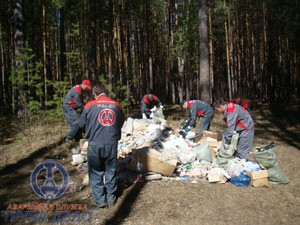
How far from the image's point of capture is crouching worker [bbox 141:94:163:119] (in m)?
9.29

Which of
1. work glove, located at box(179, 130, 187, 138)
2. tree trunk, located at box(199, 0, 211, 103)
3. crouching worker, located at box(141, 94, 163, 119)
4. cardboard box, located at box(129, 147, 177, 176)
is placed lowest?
cardboard box, located at box(129, 147, 177, 176)

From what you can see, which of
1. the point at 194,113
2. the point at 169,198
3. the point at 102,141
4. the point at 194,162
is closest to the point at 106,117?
the point at 102,141

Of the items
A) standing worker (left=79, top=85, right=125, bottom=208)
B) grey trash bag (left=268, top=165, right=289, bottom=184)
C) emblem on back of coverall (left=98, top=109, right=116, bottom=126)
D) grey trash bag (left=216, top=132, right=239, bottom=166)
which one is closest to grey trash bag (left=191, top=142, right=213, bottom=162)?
grey trash bag (left=216, top=132, right=239, bottom=166)

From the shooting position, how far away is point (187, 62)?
736 inches

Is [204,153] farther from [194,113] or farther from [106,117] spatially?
[106,117]

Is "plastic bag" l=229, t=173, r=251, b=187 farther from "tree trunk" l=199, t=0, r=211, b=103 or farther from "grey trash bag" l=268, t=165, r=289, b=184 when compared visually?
"tree trunk" l=199, t=0, r=211, b=103

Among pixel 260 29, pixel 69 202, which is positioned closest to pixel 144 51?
pixel 260 29

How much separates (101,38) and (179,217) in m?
17.7

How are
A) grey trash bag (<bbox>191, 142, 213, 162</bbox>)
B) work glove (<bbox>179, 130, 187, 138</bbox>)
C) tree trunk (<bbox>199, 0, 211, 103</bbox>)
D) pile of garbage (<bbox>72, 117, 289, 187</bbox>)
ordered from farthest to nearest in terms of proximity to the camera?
1. tree trunk (<bbox>199, 0, 211, 103</bbox>)
2. work glove (<bbox>179, 130, 187, 138</bbox>)
3. grey trash bag (<bbox>191, 142, 213, 162</bbox>)
4. pile of garbage (<bbox>72, 117, 289, 187</bbox>)

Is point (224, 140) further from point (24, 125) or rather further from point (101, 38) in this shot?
point (101, 38)

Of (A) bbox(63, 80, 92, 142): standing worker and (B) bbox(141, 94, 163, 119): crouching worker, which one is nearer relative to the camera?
(A) bbox(63, 80, 92, 142): standing worker

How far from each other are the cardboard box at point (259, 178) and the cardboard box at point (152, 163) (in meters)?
1.46

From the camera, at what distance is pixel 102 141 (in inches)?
153

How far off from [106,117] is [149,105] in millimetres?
5830
